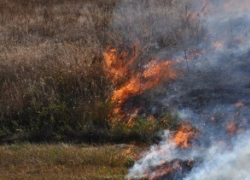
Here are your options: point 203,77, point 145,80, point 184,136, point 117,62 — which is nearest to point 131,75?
point 145,80

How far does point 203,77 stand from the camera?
7.40 m

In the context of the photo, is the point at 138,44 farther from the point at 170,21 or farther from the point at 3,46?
the point at 3,46

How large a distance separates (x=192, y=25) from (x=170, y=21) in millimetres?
691

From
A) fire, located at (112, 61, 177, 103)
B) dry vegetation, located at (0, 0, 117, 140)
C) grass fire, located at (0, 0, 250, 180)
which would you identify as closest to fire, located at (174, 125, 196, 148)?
grass fire, located at (0, 0, 250, 180)

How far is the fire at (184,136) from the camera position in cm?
559

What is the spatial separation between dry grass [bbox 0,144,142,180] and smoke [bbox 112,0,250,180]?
0.28 meters

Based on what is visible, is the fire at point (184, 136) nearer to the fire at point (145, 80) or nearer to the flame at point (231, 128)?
the flame at point (231, 128)

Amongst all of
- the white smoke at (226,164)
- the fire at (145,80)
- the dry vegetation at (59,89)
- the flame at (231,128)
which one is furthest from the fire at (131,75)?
the white smoke at (226,164)

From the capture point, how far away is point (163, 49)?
28.1 feet

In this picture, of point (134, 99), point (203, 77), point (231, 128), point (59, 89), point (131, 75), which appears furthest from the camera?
point (131, 75)

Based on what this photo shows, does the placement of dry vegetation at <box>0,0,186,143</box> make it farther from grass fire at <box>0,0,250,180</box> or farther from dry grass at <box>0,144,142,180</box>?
dry grass at <box>0,144,142,180</box>

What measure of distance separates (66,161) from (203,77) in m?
3.27

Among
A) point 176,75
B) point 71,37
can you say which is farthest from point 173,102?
point 71,37

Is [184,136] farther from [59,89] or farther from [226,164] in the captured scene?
[59,89]
